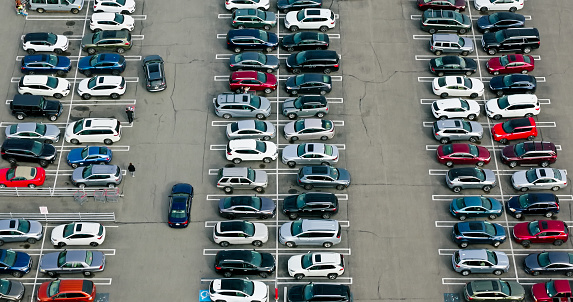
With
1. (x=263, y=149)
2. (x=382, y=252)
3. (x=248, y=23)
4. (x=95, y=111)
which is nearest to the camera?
(x=382, y=252)

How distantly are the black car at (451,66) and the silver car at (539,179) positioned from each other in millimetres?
11397

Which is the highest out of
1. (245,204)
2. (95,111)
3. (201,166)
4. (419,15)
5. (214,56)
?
(419,15)

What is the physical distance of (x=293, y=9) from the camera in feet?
236

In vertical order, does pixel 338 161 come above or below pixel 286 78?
below

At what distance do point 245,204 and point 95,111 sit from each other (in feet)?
54.2

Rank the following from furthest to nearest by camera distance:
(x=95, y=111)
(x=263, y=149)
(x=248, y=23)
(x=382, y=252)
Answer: (x=248, y=23)
(x=95, y=111)
(x=263, y=149)
(x=382, y=252)

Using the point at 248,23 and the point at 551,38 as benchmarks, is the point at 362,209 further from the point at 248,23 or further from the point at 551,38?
the point at 551,38

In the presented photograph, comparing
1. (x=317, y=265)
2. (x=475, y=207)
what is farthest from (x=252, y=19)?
(x=475, y=207)

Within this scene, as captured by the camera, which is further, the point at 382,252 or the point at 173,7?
the point at 173,7

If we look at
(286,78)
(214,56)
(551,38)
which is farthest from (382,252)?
(551,38)

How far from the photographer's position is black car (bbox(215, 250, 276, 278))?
53719 mm

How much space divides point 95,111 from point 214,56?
11.4 metres

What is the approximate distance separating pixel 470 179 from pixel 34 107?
3461 cm

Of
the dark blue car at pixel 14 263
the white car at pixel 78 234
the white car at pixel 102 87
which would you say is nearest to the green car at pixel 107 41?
the white car at pixel 102 87
